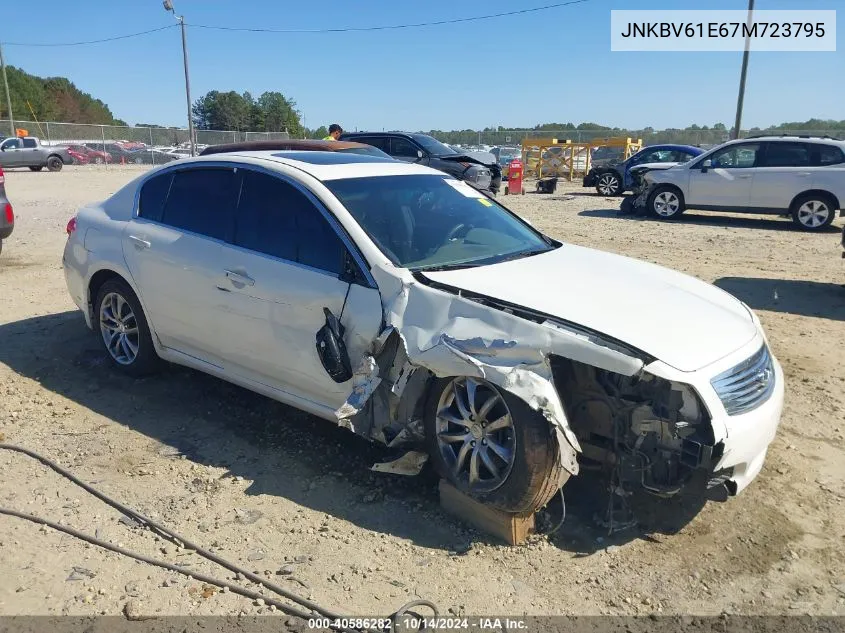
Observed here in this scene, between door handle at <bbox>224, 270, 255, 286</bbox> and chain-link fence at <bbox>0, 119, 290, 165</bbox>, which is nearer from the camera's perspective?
door handle at <bbox>224, 270, 255, 286</bbox>

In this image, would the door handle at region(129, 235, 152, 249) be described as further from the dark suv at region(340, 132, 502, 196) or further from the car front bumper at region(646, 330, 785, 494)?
the dark suv at region(340, 132, 502, 196)

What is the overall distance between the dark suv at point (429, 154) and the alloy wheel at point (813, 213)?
627 cm

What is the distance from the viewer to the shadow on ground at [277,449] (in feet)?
11.6

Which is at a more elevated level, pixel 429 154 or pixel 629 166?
pixel 429 154

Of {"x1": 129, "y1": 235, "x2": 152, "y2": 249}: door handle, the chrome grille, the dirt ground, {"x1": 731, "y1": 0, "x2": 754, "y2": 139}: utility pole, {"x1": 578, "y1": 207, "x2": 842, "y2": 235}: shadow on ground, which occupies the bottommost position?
the dirt ground

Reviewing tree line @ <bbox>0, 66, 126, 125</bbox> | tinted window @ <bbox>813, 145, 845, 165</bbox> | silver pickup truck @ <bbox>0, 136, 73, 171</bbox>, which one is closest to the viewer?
tinted window @ <bbox>813, 145, 845, 165</bbox>

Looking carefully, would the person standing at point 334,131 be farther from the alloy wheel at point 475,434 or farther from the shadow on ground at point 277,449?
the alloy wheel at point 475,434

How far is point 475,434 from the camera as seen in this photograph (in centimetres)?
338

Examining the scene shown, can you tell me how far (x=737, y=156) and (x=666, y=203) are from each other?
1640 mm

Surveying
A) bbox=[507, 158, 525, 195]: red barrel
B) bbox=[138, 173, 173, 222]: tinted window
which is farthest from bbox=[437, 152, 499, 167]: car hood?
bbox=[138, 173, 173, 222]: tinted window

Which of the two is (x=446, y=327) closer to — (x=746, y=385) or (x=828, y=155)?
(x=746, y=385)

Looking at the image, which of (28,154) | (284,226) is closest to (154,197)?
(284,226)

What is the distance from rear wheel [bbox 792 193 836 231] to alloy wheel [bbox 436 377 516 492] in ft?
40.1

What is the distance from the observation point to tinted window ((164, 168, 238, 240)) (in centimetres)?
454
